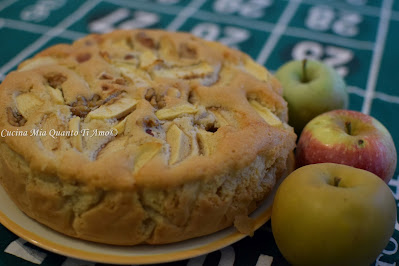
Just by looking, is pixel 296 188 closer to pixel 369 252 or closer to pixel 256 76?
pixel 369 252

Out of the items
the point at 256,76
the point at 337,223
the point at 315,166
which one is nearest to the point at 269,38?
the point at 256,76

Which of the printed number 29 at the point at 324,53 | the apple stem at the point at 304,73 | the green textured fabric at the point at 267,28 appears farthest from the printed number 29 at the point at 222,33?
the apple stem at the point at 304,73

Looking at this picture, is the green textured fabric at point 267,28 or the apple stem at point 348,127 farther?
the green textured fabric at point 267,28

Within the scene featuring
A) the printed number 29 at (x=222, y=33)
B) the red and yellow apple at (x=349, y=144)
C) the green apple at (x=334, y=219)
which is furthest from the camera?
the printed number 29 at (x=222, y=33)

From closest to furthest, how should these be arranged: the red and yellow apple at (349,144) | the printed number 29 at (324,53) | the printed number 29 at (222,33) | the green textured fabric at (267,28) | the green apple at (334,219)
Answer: the green apple at (334,219) < the red and yellow apple at (349,144) < the green textured fabric at (267,28) < the printed number 29 at (324,53) < the printed number 29 at (222,33)

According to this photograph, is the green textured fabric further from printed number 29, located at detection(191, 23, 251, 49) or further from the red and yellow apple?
the red and yellow apple

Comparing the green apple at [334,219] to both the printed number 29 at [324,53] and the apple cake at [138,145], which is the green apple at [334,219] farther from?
the printed number 29 at [324,53]

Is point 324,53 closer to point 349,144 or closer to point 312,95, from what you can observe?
point 312,95

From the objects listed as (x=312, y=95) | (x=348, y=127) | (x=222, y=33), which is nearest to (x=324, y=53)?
(x=222, y=33)
